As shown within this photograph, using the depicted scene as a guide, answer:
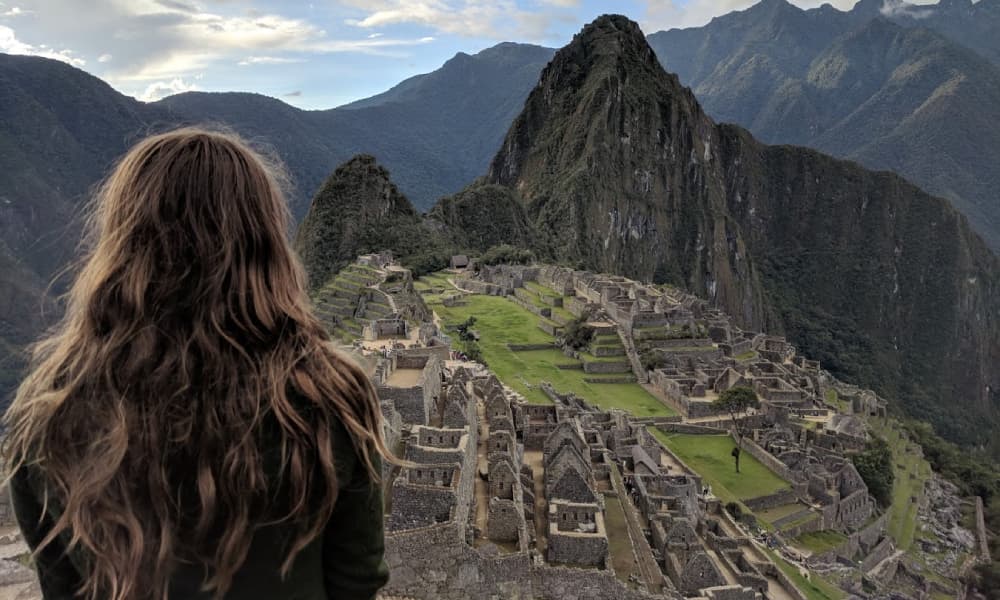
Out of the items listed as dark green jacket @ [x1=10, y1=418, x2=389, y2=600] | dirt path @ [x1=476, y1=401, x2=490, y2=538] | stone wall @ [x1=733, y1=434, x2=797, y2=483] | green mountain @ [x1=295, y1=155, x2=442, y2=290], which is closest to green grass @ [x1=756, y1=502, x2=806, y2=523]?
stone wall @ [x1=733, y1=434, x2=797, y2=483]

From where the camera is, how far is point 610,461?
19.6 meters

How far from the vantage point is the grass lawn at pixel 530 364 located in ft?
105

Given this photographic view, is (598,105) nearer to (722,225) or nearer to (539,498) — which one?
(722,225)

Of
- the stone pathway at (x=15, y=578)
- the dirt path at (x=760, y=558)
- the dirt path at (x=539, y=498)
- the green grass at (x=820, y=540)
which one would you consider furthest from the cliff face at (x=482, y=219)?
the stone pathway at (x=15, y=578)

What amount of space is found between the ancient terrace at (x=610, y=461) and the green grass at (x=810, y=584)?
0.12 m

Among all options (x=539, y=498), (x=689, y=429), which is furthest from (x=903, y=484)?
(x=539, y=498)

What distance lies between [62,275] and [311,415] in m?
1.40

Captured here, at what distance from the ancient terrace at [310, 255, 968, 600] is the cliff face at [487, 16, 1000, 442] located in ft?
166

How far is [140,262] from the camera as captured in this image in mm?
2391

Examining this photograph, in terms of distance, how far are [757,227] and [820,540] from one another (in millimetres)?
148466

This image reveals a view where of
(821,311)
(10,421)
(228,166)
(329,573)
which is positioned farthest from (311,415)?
(821,311)

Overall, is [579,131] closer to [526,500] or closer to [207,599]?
[526,500]

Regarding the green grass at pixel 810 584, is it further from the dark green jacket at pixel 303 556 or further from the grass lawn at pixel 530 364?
the dark green jacket at pixel 303 556

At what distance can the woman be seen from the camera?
2.23 metres
